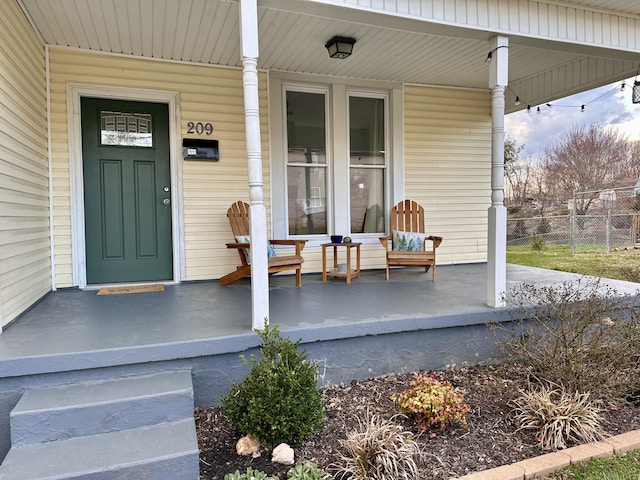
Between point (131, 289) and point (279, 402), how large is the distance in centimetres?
269

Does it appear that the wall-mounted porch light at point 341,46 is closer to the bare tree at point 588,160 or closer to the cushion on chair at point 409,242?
the cushion on chair at point 409,242

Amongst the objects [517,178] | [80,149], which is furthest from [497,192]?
[517,178]

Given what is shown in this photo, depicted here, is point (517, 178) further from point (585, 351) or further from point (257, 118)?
point (257, 118)

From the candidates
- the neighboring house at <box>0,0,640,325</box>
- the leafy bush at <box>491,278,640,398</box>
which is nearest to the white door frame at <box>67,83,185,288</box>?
the neighboring house at <box>0,0,640,325</box>

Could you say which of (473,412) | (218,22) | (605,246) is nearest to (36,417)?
(473,412)

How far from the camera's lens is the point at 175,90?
14.3 ft

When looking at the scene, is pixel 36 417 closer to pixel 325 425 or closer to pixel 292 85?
pixel 325 425

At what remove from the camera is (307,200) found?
5.03 meters

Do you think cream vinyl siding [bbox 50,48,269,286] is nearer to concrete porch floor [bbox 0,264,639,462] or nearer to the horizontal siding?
concrete porch floor [bbox 0,264,639,462]

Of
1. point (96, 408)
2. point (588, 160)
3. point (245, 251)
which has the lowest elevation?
point (96, 408)

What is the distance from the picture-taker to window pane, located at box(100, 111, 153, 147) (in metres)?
4.20

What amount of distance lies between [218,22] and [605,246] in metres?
9.19

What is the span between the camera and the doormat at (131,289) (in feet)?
12.9

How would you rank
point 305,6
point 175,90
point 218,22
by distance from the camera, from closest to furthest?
point 305,6, point 218,22, point 175,90
